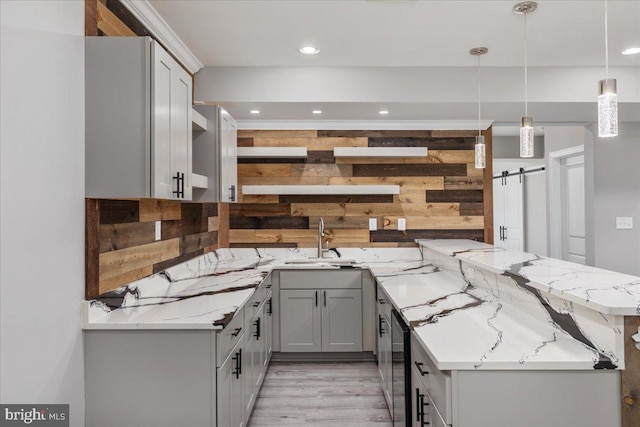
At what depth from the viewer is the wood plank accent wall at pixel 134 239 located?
82.0 inches

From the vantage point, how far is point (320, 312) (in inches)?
153

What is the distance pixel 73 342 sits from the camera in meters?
1.93

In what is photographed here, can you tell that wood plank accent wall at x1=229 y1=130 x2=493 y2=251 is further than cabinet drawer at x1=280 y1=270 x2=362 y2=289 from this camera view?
Yes

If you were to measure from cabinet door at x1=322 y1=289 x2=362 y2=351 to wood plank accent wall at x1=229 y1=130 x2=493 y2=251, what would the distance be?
726mm

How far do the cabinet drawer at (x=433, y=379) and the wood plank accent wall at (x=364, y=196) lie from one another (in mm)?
2516

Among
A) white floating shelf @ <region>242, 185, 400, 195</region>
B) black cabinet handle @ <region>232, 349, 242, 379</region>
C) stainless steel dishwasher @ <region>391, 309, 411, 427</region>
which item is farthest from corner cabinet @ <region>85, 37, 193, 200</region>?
white floating shelf @ <region>242, 185, 400, 195</region>

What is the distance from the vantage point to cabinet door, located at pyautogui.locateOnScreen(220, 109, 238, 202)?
3.22 meters

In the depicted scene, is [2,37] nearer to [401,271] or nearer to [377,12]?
[377,12]

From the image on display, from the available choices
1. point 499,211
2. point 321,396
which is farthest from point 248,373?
point 499,211

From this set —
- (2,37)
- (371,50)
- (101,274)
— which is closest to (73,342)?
(101,274)

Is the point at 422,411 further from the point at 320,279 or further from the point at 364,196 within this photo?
the point at 364,196

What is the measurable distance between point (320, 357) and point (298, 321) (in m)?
0.39

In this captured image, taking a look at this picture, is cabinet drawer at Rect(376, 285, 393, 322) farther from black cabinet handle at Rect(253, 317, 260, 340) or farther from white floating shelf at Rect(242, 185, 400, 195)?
white floating shelf at Rect(242, 185, 400, 195)

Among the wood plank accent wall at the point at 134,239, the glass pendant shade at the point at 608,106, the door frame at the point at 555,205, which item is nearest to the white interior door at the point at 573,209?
the door frame at the point at 555,205
